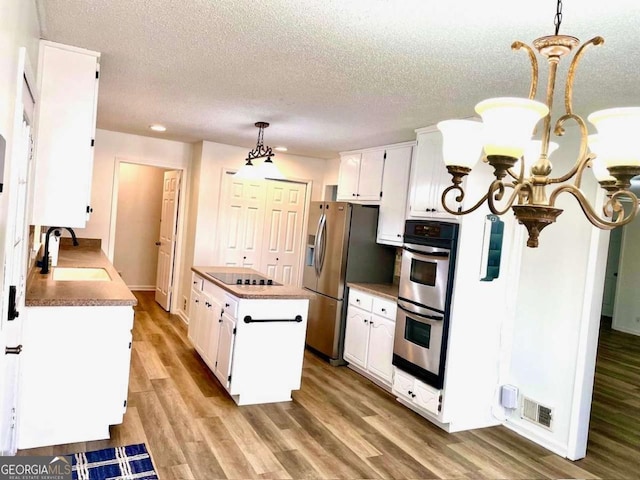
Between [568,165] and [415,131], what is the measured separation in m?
1.20

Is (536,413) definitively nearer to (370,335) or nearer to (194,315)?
(370,335)

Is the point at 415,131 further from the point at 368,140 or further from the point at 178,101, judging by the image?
the point at 178,101

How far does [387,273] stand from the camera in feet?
16.7

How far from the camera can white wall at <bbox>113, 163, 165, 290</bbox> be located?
7.61m

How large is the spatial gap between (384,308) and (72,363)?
8.26 feet

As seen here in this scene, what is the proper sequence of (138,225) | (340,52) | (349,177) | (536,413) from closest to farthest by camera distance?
1. (340,52)
2. (536,413)
3. (349,177)
4. (138,225)

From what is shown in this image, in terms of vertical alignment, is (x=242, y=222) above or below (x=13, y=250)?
above

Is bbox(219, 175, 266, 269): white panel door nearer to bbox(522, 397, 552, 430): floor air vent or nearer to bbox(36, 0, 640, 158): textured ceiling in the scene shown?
bbox(36, 0, 640, 158): textured ceiling

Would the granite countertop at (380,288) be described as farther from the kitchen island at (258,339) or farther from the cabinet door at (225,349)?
the cabinet door at (225,349)

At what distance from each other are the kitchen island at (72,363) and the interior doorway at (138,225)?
15.6 ft

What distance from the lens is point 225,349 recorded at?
3.77 metres

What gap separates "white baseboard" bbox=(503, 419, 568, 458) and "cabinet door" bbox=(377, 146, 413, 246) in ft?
5.92

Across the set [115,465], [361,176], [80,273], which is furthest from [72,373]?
[361,176]

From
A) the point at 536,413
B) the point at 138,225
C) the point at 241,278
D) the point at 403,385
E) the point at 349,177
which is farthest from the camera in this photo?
the point at 138,225
